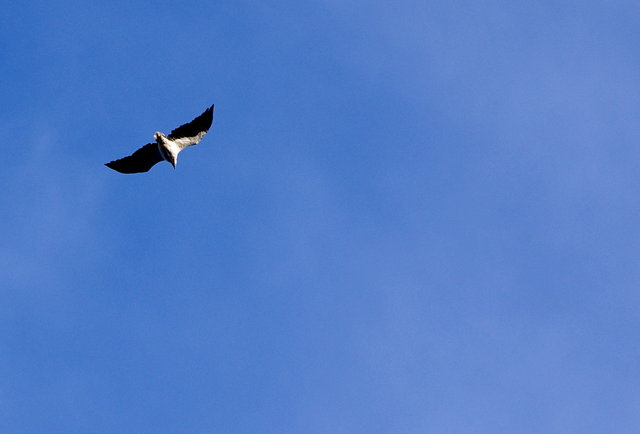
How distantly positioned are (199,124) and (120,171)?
20.8 feet

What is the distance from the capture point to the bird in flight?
47.7 m

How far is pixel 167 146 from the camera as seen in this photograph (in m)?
47.4

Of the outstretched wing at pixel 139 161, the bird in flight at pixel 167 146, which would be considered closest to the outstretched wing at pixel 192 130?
the bird in flight at pixel 167 146

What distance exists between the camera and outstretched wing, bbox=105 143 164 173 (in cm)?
4822

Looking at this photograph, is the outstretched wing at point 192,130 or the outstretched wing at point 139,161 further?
the outstretched wing at point 139,161

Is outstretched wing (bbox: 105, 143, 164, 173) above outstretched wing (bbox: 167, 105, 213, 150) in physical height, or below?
below

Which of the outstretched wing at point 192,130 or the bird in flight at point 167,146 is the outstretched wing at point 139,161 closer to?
the bird in flight at point 167,146

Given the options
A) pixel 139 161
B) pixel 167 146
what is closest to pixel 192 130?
pixel 167 146

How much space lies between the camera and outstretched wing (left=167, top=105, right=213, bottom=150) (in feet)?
157

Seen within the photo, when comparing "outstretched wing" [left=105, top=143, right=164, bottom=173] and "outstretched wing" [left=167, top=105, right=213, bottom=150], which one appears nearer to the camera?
"outstretched wing" [left=167, top=105, right=213, bottom=150]

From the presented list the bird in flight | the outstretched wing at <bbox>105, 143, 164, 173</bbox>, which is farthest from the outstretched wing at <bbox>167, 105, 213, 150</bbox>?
the outstretched wing at <bbox>105, 143, 164, 173</bbox>

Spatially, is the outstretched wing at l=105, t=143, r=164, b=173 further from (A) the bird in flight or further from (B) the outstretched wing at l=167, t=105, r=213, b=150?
(B) the outstretched wing at l=167, t=105, r=213, b=150

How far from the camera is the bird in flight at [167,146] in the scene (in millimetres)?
47656

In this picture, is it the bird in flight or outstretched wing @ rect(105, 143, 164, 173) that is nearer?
the bird in flight
